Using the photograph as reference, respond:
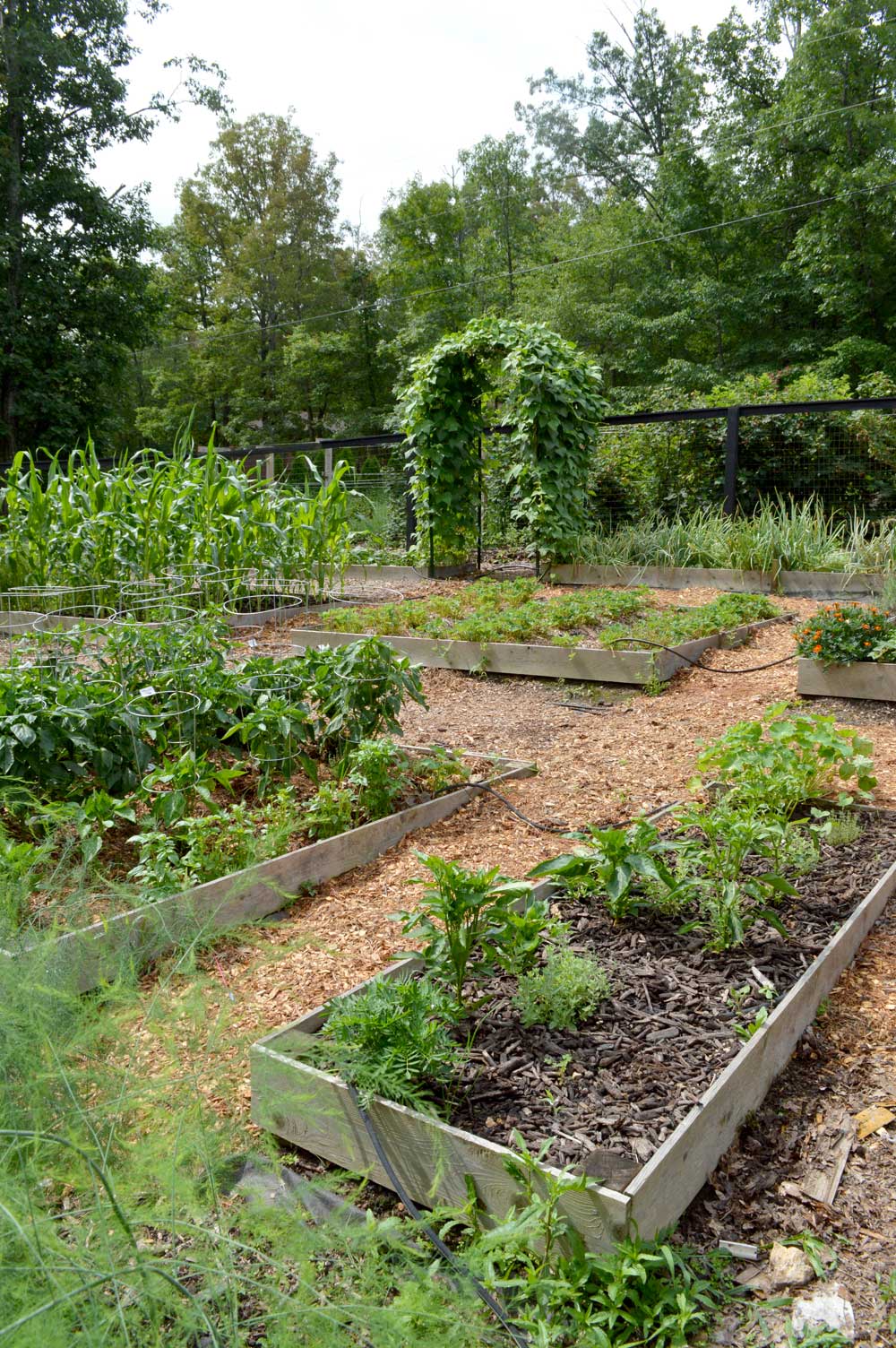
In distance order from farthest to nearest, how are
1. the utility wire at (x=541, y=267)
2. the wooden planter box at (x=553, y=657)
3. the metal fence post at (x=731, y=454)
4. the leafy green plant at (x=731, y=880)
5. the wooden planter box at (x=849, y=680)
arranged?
the utility wire at (x=541, y=267), the metal fence post at (x=731, y=454), the wooden planter box at (x=553, y=657), the wooden planter box at (x=849, y=680), the leafy green plant at (x=731, y=880)

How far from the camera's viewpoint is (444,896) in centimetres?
205

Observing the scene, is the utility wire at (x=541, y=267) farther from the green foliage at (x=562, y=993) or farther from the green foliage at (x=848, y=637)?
the green foliage at (x=562, y=993)

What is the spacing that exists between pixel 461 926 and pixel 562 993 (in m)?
0.28

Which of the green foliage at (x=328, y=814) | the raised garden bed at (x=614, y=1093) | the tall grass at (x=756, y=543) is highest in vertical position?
the tall grass at (x=756, y=543)

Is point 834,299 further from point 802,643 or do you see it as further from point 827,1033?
point 827,1033

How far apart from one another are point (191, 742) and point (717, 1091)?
2.19 metres

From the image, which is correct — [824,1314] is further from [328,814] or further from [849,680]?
[849,680]

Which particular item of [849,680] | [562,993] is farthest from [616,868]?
[849,680]

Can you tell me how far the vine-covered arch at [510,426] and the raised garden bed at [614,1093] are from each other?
6592 millimetres

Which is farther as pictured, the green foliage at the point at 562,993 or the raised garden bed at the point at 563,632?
the raised garden bed at the point at 563,632

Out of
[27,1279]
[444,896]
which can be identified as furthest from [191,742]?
[27,1279]

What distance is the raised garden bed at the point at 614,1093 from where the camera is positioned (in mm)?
1598

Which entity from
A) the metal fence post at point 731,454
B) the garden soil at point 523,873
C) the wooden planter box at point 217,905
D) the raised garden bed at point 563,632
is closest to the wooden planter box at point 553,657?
the raised garden bed at point 563,632

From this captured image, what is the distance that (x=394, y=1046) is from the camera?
1.81 metres
